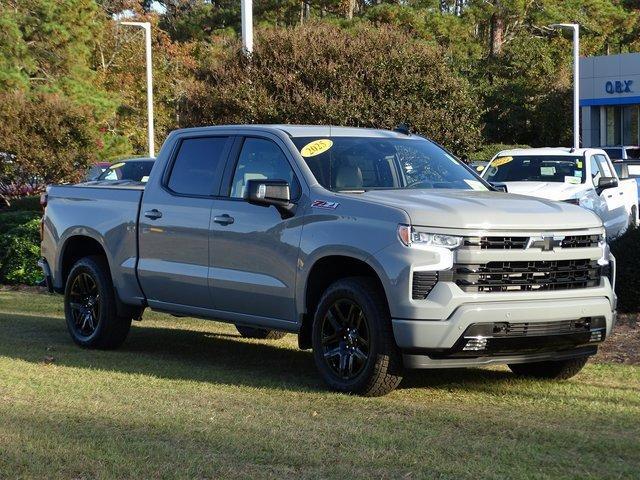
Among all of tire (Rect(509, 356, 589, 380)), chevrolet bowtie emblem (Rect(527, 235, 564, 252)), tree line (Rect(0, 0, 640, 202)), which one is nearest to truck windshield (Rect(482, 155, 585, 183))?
tree line (Rect(0, 0, 640, 202))

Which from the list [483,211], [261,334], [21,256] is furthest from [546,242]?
[21,256]

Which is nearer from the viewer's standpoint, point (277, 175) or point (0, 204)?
point (277, 175)

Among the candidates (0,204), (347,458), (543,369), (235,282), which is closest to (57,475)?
(347,458)

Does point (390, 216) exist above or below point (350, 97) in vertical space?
below

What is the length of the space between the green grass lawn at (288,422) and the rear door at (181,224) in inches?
24.9

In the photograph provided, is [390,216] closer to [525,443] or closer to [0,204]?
[525,443]

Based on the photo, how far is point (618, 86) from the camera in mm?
54344

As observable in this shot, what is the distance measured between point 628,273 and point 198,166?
4900 mm

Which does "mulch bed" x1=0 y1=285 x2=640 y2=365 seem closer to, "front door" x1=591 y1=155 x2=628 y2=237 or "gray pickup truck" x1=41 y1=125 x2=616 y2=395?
"gray pickup truck" x1=41 y1=125 x2=616 y2=395

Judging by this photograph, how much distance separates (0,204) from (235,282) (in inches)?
646

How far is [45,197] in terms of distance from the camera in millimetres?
11531

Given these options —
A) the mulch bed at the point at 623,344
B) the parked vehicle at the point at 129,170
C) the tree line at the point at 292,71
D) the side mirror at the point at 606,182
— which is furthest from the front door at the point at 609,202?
the parked vehicle at the point at 129,170

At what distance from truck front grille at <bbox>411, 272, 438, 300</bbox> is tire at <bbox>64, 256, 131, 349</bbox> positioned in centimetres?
370

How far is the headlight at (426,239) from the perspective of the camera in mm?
7652
